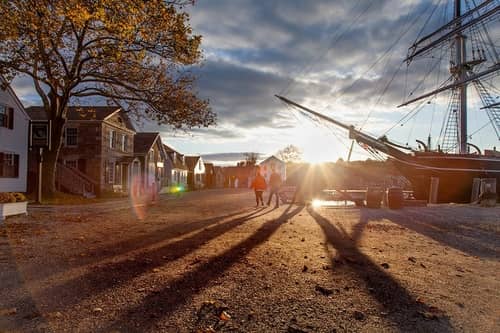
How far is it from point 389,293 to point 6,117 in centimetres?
2472

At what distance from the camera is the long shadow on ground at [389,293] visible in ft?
11.1

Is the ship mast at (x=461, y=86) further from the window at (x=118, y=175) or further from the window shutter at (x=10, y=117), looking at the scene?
the window shutter at (x=10, y=117)

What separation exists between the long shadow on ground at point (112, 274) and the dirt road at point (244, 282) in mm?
17

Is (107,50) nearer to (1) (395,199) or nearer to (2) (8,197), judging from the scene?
(2) (8,197)

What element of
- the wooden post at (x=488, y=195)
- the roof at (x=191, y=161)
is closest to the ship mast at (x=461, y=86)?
the wooden post at (x=488, y=195)

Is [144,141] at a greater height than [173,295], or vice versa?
[144,141]

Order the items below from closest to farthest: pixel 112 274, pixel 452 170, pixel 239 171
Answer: pixel 112 274 < pixel 452 170 < pixel 239 171

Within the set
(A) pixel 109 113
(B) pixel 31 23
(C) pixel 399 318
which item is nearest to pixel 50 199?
(B) pixel 31 23

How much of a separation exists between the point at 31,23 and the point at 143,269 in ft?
Result: 40.2

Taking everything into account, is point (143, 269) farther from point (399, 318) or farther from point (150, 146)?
point (150, 146)

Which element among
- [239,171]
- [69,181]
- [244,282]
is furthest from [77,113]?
[239,171]

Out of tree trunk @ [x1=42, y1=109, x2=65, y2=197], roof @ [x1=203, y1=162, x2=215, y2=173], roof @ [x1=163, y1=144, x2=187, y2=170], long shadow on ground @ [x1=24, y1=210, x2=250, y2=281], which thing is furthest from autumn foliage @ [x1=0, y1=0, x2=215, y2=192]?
roof @ [x1=203, y1=162, x2=215, y2=173]

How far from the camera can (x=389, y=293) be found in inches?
167

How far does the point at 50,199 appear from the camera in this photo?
62.3ft
